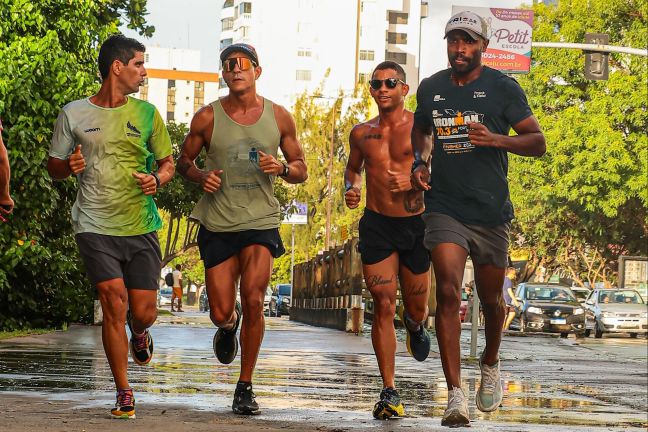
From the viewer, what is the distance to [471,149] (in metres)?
8.01

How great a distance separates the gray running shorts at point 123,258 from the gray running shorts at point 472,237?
1563 millimetres

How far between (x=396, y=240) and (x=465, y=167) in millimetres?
1472

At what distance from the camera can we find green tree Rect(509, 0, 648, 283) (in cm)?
5272

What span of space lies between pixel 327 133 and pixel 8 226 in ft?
159

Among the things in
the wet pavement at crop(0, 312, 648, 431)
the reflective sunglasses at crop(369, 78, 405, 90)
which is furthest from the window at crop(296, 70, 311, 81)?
the reflective sunglasses at crop(369, 78, 405, 90)

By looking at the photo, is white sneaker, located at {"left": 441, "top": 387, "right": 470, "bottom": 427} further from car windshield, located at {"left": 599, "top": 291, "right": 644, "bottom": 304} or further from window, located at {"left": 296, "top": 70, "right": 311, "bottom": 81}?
window, located at {"left": 296, "top": 70, "right": 311, "bottom": 81}

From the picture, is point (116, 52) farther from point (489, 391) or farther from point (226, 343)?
point (489, 391)

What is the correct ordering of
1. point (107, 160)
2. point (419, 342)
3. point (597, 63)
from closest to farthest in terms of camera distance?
point (107, 160) → point (419, 342) → point (597, 63)

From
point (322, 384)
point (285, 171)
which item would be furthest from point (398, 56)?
point (285, 171)

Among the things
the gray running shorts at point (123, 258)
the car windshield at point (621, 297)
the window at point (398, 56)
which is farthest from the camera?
the window at point (398, 56)

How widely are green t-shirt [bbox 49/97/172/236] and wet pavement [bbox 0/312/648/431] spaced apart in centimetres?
113

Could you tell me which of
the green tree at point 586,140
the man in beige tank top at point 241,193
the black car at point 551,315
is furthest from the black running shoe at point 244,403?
the green tree at point 586,140

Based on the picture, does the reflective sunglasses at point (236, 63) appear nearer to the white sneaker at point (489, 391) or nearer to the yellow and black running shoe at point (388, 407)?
the yellow and black running shoe at point (388, 407)

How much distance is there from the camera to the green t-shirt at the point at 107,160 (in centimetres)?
825
